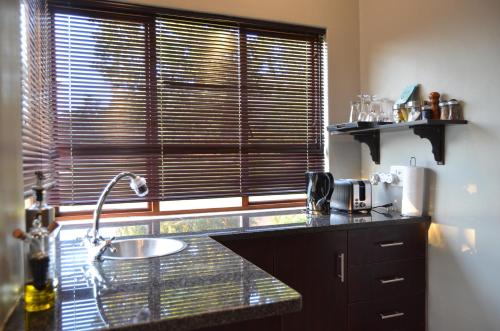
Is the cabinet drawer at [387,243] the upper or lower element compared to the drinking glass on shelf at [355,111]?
lower

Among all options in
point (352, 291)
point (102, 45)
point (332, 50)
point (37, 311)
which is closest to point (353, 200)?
point (352, 291)

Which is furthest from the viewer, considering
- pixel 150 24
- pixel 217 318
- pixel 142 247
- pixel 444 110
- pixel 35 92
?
pixel 150 24

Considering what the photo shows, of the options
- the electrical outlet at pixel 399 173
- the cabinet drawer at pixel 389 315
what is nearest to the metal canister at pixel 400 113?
the electrical outlet at pixel 399 173

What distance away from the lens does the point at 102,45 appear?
2.34 metres

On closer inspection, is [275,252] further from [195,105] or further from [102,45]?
[102,45]

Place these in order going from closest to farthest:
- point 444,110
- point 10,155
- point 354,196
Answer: point 10,155 → point 444,110 → point 354,196

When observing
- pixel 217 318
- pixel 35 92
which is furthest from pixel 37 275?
pixel 35 92

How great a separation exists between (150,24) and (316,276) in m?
1.81

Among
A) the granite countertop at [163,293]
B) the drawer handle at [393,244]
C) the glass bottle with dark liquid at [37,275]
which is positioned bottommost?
the drawer handle at [393,244]

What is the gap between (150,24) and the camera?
2449 mm

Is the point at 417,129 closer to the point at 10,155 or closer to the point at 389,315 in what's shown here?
the point at 389,315

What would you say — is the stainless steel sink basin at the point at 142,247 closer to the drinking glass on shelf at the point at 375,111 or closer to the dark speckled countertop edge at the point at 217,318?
the dark speckled countertop edge at the point at 217,318

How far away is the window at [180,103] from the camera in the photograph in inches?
89.6

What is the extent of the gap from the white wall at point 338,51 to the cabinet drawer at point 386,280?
2.70 ft
